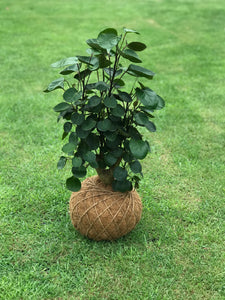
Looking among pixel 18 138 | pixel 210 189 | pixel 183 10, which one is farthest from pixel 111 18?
pixel 210 189

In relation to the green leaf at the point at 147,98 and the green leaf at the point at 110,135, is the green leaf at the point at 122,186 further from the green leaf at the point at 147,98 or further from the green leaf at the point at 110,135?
the green leaf at the point at 147,98

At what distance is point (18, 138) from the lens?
152 inches

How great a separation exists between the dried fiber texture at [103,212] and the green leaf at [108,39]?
920 mm

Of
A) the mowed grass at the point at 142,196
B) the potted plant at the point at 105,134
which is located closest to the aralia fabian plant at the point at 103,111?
the potted plant at the point at 105,134

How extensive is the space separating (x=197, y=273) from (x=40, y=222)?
1.12 metres

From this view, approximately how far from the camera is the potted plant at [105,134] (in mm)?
2113

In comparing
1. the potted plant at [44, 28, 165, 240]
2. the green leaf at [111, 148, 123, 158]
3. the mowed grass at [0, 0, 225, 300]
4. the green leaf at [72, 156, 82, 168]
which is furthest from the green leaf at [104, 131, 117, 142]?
the mowed grass at [0, 0, 225, 300]

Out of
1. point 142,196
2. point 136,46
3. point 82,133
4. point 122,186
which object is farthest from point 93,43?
point 142,196

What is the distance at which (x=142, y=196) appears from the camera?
302cm

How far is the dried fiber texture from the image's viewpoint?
2.37m

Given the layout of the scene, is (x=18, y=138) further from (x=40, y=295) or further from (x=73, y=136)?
(x=40, y=295)

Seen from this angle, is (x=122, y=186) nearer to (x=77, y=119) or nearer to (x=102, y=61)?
(x=77, y=119)

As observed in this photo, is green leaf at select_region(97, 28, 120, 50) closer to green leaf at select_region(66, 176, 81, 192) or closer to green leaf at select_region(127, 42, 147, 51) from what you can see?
green leaf at select_region(127, 42, 147, 51)

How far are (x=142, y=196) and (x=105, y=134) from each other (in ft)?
3.06
